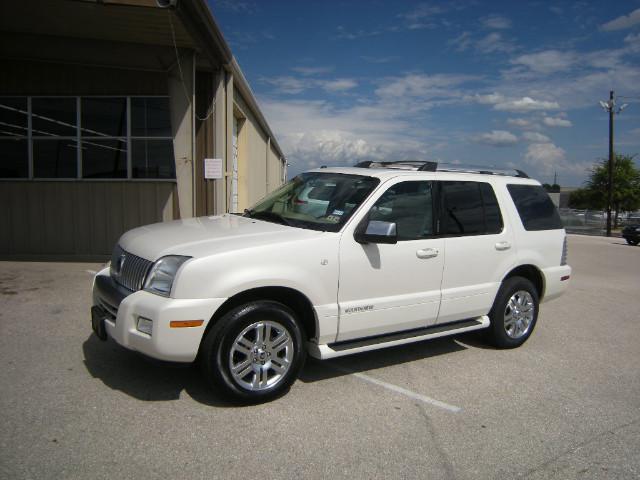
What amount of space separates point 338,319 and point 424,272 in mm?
1024

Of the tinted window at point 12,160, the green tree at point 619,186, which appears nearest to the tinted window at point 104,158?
the tinted window at point 12,160

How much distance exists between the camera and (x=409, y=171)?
522 centimetres

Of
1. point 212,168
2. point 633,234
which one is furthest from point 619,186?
point 212,168

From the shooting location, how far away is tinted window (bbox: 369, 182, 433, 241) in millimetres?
4848

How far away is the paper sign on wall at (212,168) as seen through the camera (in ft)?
33.7

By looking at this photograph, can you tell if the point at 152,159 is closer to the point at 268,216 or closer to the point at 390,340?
the point at 268,216

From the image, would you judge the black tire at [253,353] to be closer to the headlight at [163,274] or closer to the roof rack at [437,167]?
the headlight at [163,274]

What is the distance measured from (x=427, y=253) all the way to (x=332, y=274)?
3.53 feet

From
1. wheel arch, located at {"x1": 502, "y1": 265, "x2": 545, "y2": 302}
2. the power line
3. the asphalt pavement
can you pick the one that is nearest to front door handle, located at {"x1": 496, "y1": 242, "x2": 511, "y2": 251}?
wheel arch, located at {"x1": 502, "y1": 265, "x2": 545, "y2": 302}

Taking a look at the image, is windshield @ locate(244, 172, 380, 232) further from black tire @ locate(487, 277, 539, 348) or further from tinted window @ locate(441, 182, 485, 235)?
black tire @ locate(487, 277, 539, 348)

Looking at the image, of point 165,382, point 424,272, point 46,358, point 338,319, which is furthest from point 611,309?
point 46,358

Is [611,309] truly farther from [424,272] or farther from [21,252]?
[21,252]

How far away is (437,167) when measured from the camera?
548 centimetres

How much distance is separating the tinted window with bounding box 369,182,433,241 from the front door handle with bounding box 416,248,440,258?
0.13 m
